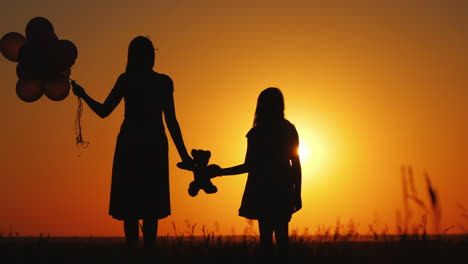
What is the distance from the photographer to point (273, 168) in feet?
26.3

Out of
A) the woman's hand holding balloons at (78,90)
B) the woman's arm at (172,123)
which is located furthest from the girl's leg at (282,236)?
the woman's hand holding balloons at (78,90)

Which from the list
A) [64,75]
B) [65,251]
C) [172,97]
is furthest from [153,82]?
[65,251]

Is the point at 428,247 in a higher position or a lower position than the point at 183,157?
lower

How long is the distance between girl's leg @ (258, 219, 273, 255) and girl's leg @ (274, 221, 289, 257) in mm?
73

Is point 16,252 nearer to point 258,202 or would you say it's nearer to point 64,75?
point 64,75

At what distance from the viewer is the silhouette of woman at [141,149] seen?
773cm

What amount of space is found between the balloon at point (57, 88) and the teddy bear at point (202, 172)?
1730mm

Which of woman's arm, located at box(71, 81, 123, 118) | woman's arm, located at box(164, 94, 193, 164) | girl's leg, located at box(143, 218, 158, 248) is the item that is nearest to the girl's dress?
woman's arm, located at box(164, 94, 193, 164)

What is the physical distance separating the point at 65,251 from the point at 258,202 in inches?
97.0

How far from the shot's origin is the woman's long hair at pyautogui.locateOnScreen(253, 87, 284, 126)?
7.88 metres

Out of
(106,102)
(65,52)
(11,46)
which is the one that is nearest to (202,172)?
(106,102)

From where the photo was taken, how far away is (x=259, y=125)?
8.05 metres

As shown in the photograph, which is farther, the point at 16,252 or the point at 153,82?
the point at 16,252

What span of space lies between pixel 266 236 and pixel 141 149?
166cm
